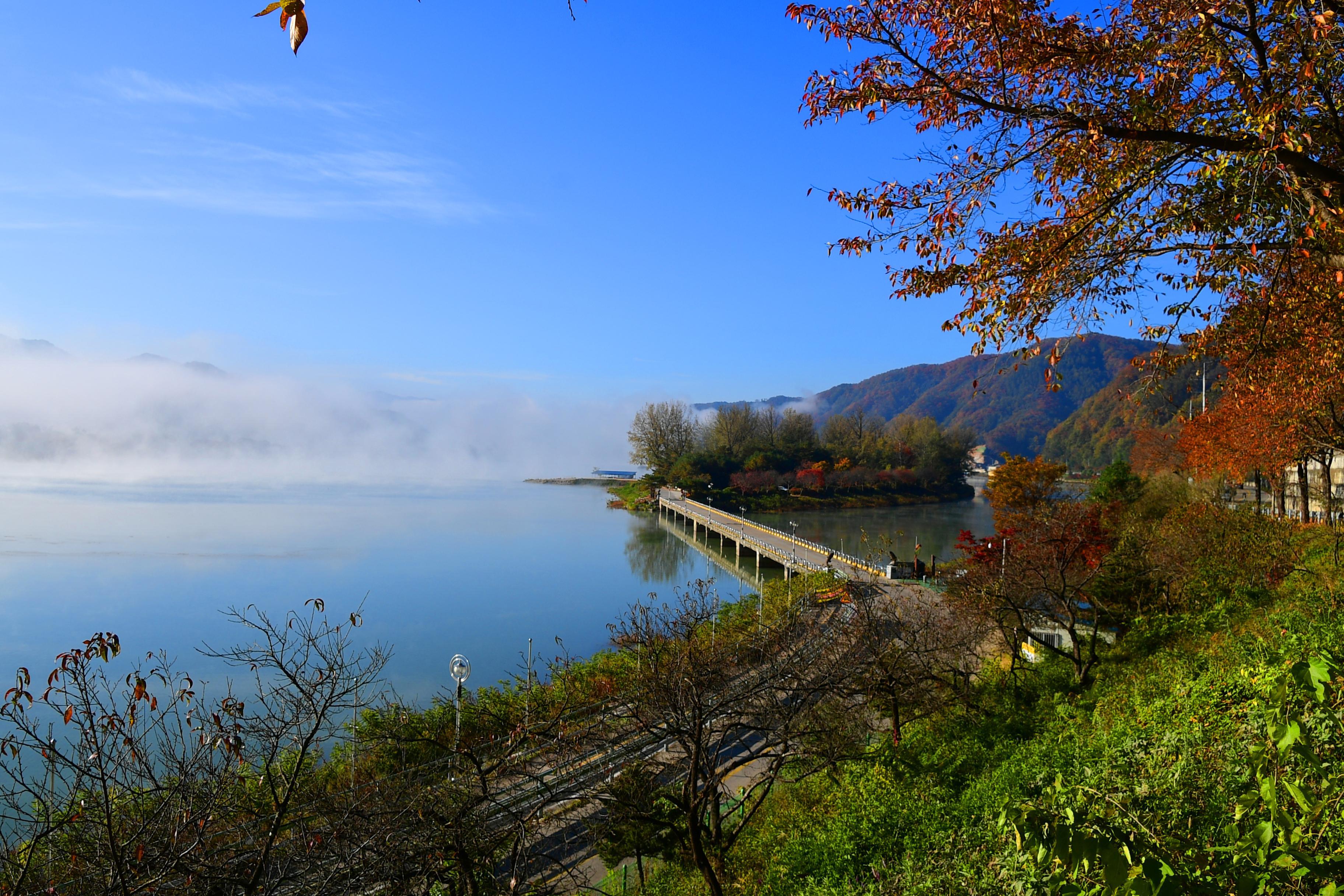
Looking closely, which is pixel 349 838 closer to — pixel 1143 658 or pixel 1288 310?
pixel 1288 310

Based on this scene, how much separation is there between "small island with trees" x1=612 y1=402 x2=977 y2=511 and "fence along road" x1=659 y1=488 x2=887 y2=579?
9.10 m

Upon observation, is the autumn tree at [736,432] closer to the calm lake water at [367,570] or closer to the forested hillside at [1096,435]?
the calm lake water at [367,570]

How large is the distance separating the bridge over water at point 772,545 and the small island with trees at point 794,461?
838cm

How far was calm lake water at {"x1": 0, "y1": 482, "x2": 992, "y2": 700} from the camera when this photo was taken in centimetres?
1933

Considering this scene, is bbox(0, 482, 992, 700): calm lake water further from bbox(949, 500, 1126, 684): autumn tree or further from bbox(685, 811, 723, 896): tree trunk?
bbox(949, 500, 1126, 684): autumn tree

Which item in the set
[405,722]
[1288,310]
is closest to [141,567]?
[405,722]

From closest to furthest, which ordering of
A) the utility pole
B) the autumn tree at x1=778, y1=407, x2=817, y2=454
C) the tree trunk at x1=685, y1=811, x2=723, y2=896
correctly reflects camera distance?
the tree trunk at x1=685, y1=811, x2=723, y2=896
the utility pole
the autumn tree at x1=778, y1=407, x2=817, y2=454

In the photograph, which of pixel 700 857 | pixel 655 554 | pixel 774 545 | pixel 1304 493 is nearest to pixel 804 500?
pixel 655 554

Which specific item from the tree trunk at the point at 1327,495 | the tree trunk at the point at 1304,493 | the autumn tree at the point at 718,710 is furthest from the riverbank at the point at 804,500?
the autumn tree at the point at 718,710

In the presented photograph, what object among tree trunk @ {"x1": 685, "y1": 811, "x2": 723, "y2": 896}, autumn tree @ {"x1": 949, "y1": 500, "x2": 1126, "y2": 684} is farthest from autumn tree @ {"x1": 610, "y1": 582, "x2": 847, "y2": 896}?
autumn tree @ {"x1": 949, "y1": 500, "x2": 1126, "y2": 684}

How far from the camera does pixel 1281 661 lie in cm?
569

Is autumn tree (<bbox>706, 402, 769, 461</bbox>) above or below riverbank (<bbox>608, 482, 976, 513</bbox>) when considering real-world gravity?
above

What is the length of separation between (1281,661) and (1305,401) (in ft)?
21.9

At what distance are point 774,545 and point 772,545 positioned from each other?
0.39ft
